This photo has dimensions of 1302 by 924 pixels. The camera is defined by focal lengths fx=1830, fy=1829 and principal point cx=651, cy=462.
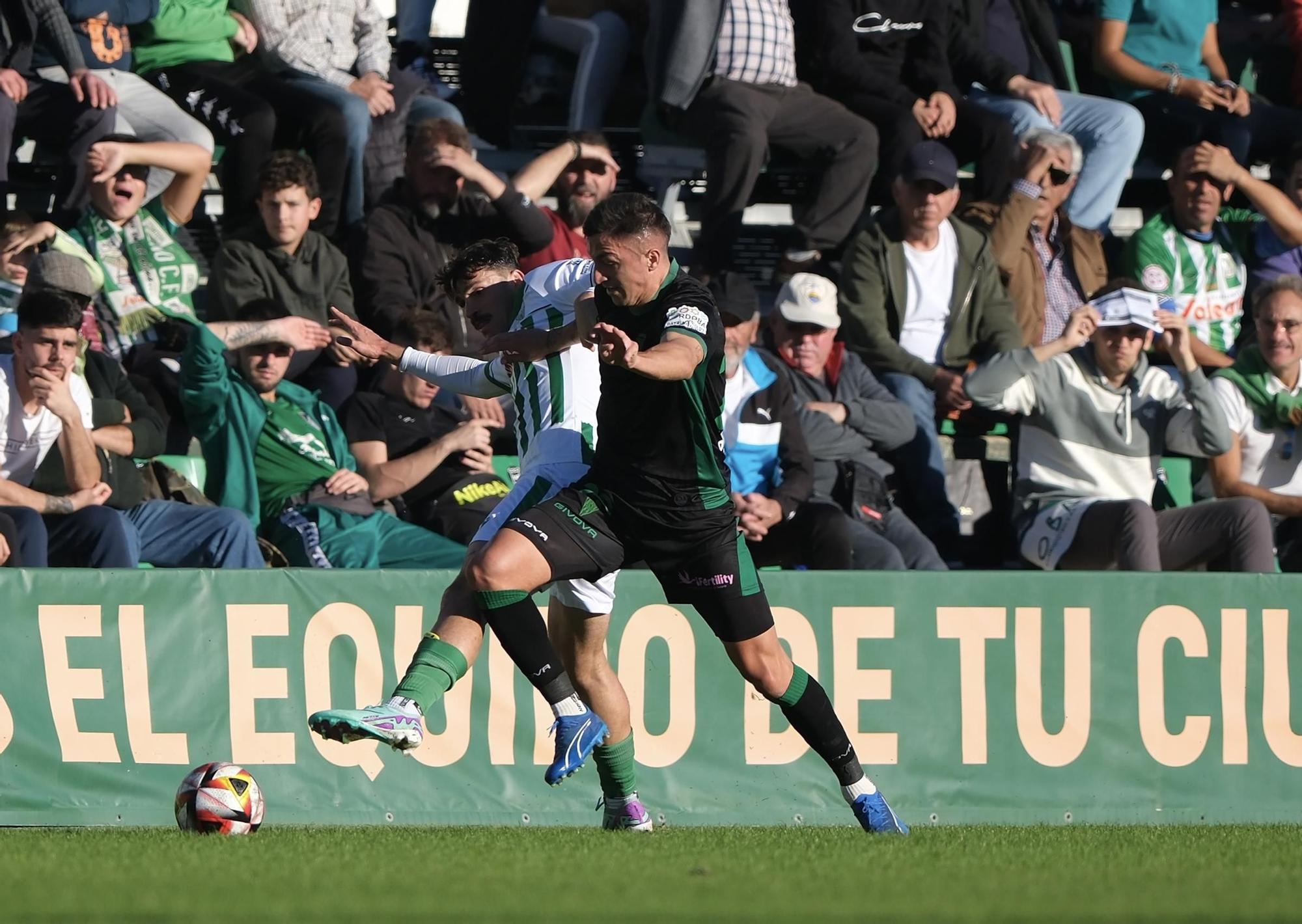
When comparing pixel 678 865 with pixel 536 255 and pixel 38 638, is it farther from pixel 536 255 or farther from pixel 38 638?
pixel 536 255

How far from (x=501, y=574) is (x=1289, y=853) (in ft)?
9.23

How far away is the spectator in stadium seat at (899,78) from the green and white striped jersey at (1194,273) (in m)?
1.00

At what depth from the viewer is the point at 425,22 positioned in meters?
11.9

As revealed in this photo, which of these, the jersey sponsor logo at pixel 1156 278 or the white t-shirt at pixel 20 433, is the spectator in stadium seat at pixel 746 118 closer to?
the jersey sponsor logo at pixel 1156 278

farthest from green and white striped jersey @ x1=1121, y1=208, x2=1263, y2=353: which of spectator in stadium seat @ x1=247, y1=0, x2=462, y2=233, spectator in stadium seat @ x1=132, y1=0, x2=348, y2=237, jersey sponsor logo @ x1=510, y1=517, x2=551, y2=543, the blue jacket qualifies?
jersey sponsor logo @ x1=510, y1=517, x2=551, y2=543

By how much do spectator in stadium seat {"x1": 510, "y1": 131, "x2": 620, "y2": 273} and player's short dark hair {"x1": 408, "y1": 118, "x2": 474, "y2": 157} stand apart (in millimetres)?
489

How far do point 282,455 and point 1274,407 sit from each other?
217 inches

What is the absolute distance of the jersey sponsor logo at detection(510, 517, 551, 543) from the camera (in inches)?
249

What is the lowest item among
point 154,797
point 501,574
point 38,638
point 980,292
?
point 154,797

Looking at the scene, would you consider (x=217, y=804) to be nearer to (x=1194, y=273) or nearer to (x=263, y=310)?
(x=263, y=310)

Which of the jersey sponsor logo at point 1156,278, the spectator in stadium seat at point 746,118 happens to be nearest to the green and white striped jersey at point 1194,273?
the jersey sponsor logo at point 1156,278

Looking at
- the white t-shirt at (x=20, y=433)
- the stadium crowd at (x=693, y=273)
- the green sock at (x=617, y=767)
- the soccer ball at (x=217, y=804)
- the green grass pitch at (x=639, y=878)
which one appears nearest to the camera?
the green grass pitch at (x=639, y=878)

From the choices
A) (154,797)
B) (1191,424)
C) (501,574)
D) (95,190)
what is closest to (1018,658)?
(1191,424)

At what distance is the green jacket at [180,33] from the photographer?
1079 centimetres
